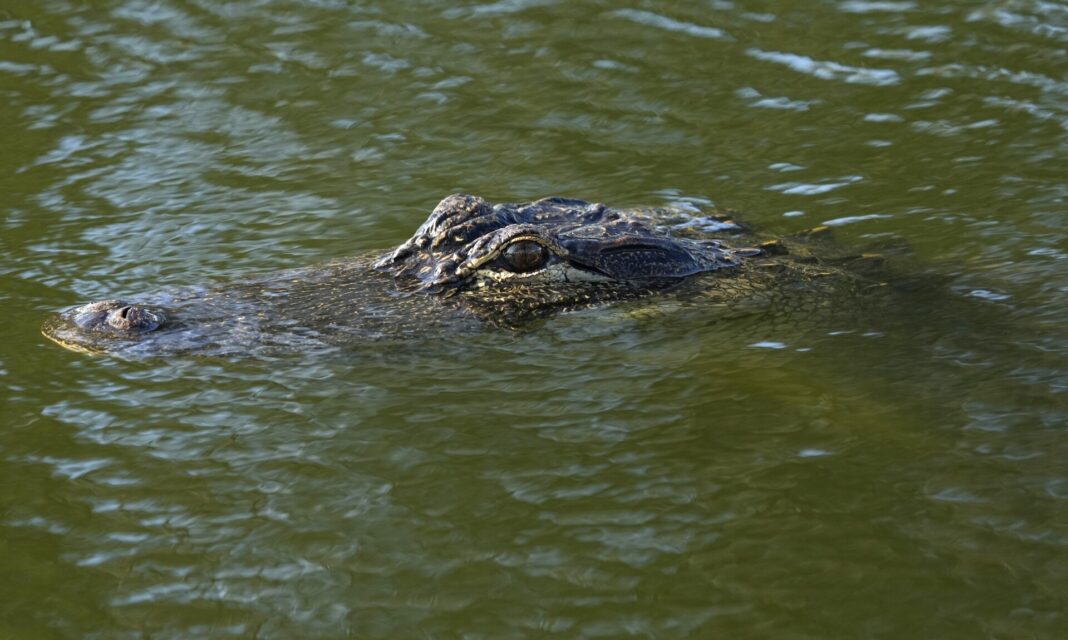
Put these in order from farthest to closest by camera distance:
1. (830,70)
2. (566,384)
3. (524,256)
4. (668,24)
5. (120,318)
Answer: (668,24)
(830,70)
(524,256)
(120,318)
(566,384)

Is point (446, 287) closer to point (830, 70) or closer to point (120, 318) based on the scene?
point (120, 318)

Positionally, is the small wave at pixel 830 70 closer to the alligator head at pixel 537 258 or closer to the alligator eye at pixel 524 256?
the alligator head at pixel 537 258

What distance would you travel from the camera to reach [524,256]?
5.54 metres

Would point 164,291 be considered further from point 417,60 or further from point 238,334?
point 417,60

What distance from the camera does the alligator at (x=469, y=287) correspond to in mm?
5359

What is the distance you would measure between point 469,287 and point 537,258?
327 millimetres

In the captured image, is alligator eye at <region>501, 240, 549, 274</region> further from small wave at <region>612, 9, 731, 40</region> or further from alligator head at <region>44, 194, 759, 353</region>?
small wave at <region>612, 9, 731, 40</region>

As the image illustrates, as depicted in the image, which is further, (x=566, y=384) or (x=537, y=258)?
(x=537, y=258)

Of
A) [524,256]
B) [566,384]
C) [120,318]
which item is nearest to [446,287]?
[524,256]

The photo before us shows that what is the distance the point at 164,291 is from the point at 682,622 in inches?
127

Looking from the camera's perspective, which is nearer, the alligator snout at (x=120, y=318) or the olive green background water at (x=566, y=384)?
the olive green background water at (x=566, y=384)

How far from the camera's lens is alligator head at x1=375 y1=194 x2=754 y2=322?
218 inches

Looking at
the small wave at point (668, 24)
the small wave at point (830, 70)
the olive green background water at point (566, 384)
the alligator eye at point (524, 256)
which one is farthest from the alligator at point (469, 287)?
the small wave at point (668, 24)

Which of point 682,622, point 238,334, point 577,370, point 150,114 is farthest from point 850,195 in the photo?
point 150,114
